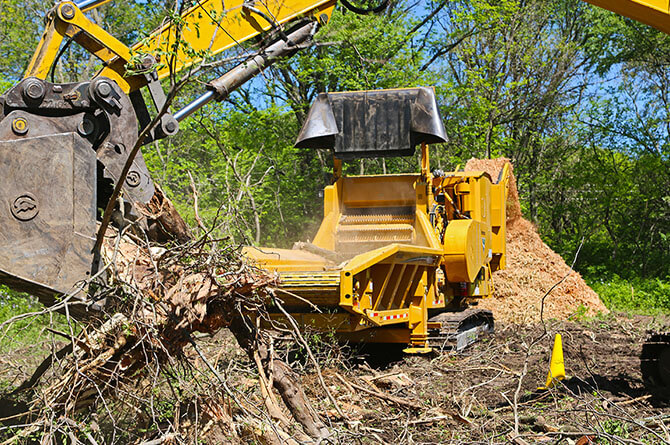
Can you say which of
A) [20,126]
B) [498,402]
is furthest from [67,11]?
[498,402]

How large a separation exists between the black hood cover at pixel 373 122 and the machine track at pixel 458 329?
6.89 feet

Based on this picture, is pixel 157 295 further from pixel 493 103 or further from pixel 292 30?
pixel 493 103

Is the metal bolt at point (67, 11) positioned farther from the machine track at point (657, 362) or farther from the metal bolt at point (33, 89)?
the machine track at point (657, 362)

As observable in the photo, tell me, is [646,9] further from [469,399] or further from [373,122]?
[373,122]

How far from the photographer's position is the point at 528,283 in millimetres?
13672

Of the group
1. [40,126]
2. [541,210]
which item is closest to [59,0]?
[40,126]

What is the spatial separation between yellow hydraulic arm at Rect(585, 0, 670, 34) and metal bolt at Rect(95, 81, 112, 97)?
392 cm

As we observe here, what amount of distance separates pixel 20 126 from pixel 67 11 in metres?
1.24

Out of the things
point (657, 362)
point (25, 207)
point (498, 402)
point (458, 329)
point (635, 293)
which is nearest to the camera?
point (25, 207)

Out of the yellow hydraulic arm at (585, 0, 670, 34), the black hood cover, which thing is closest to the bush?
the black hood cover

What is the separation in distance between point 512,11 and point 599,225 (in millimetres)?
6947

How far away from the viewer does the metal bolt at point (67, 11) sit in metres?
4.79

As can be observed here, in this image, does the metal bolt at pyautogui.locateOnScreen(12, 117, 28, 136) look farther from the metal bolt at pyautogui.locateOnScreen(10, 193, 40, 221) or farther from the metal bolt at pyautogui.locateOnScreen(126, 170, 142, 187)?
the metal bolt at pyautogui.locateOnScreen(126, 170, 142, 187)

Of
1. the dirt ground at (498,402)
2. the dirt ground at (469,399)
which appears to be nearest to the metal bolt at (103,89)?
the dirt ground at (469,399)
